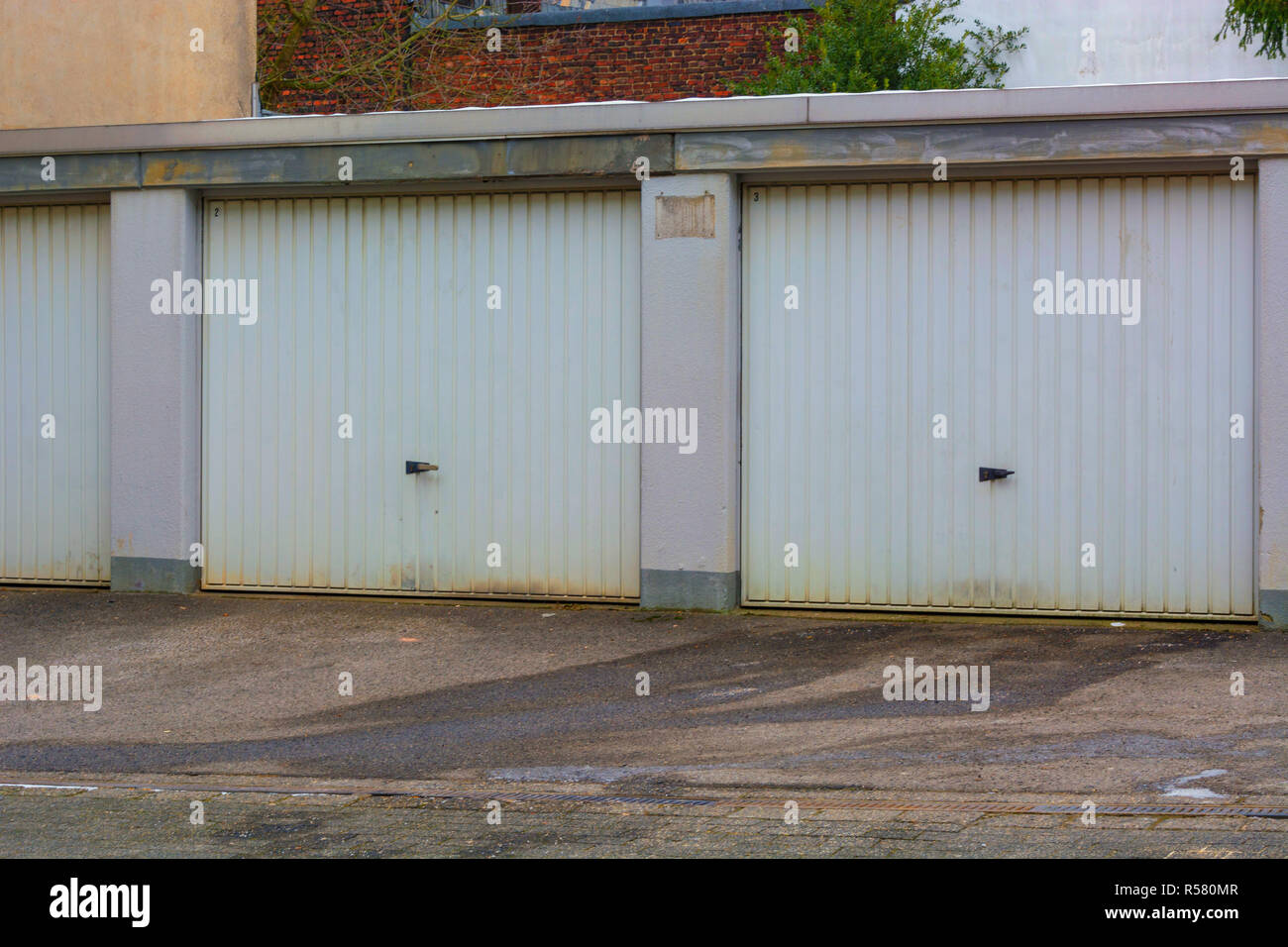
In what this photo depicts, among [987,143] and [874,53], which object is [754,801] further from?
[874,53]

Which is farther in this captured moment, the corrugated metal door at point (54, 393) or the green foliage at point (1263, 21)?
the green foliage at point (1263, 21)

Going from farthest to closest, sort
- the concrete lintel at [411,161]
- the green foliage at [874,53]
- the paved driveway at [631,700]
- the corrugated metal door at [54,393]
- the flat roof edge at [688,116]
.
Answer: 1. the green foliage at [874,53]
2. the corrugated metal door at [54,393]
3. the concrete lintel at [411,161]
4. the flat roof edge at [688,116]
5. the paved driveway at [631,700]

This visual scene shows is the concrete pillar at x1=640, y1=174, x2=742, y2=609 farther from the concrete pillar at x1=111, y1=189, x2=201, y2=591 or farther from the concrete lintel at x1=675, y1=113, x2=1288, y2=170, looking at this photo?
the concrete pillar at x1=111, y1=189, x2=201, y2=591

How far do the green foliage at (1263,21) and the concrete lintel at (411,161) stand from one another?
961 centimetres

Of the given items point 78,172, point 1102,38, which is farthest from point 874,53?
point 78,172

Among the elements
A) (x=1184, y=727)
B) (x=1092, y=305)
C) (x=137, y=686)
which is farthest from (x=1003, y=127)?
(x=137, y=686)

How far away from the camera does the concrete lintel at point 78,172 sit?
1237 cm

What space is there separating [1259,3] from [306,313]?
11.4m

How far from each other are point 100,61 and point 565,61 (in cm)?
1150

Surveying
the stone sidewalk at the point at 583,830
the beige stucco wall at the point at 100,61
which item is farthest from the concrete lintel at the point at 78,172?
the stone sidewalk at the point at 583,830

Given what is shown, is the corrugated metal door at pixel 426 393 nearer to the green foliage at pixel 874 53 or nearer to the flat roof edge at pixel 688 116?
the flat roof edge at pixel 688 116

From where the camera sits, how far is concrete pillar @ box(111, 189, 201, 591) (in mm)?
12359

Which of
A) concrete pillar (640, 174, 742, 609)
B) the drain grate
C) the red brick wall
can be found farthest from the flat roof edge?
the red brick wall

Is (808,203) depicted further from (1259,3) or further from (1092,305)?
(1259,3)
